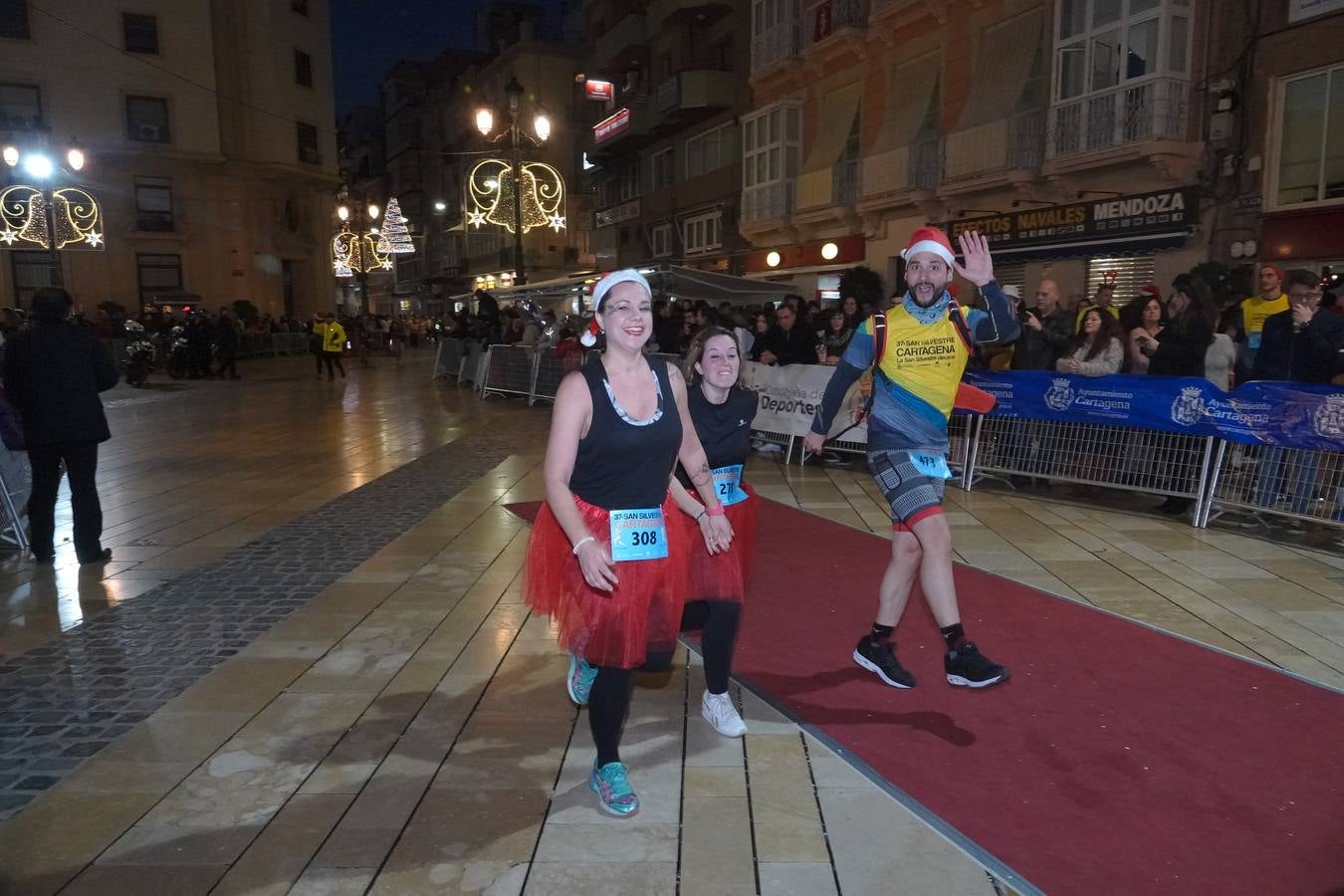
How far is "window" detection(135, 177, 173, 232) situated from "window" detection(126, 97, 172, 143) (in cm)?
153

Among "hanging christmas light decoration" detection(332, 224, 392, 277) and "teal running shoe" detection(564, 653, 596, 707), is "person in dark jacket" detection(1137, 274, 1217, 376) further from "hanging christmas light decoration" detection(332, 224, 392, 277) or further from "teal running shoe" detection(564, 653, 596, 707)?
"hanging christmas light decoration" detection(332, 224, 392, 277)

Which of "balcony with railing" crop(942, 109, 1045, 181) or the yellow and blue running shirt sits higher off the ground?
"balcony with railing" crop(942, 109, 1045, 181)

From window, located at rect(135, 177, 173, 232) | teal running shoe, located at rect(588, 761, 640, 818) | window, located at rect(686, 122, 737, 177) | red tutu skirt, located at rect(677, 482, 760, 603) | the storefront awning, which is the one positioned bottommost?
teal running shoe, located at rect(588, 761, 640, 818)

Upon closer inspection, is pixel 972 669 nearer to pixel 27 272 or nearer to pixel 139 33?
pixel 27 272

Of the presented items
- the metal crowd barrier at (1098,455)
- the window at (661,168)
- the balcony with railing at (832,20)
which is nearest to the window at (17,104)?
the window at (661,168)

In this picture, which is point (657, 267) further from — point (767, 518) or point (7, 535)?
point (7, 535)

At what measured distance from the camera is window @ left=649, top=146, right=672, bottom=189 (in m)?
33.1

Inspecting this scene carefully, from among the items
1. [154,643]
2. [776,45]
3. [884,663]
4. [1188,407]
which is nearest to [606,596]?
[884,663]

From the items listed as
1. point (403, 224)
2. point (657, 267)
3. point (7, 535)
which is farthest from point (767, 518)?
point (403, 224)

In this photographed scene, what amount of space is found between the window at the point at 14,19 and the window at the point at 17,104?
1.77m

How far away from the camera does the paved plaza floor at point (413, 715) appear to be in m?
2.87

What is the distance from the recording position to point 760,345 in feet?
37.3

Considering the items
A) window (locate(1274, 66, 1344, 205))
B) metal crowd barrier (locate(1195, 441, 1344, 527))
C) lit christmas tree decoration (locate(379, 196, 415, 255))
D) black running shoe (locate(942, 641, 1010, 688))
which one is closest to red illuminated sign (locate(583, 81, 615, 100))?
lit christmas tree decoration (locate(379, 196, 415, 255))

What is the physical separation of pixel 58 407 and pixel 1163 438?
845 centimetres
